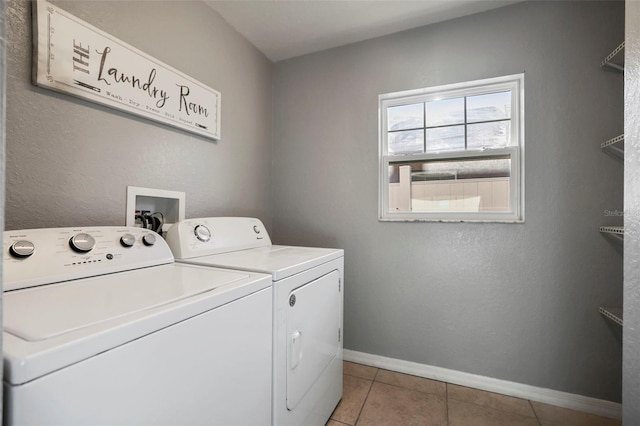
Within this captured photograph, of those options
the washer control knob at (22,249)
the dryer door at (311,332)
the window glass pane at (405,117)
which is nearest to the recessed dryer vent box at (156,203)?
the washer control knob at (22,249)

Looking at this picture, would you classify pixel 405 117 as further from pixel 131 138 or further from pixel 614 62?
pixel 131 138

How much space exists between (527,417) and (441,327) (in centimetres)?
60

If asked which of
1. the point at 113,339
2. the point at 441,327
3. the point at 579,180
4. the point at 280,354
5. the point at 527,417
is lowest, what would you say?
the point at 527,417

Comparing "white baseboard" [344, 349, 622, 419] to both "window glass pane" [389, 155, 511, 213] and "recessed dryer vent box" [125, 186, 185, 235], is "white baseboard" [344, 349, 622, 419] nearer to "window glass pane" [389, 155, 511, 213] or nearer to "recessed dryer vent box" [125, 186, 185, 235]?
"window glass pane" [389, 155, 511, 213]

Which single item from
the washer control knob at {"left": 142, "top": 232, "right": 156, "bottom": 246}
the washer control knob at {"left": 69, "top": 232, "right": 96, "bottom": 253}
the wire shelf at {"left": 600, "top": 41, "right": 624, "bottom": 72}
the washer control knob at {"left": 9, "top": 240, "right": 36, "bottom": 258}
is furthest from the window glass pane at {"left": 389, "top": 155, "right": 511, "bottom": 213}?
the washer control knob at {"left": 9, "top": 240, "right": 36, "bottom": 258}

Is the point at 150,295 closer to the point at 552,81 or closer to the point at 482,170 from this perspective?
the point at 482,170

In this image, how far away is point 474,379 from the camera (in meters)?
1.84

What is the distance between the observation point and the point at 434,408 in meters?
1.65

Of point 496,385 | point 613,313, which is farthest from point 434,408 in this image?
point 613,313

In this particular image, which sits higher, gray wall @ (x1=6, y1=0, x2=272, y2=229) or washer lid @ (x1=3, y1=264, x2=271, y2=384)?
gray wall @ (x1=6, y1=0, x2=272, y2=229)

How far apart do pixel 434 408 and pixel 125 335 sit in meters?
1.76

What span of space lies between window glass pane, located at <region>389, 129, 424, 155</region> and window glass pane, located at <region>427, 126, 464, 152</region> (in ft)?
0.20

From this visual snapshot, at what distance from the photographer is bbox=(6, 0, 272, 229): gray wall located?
105 cm

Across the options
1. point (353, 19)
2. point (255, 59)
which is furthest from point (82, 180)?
point (353, 19)
